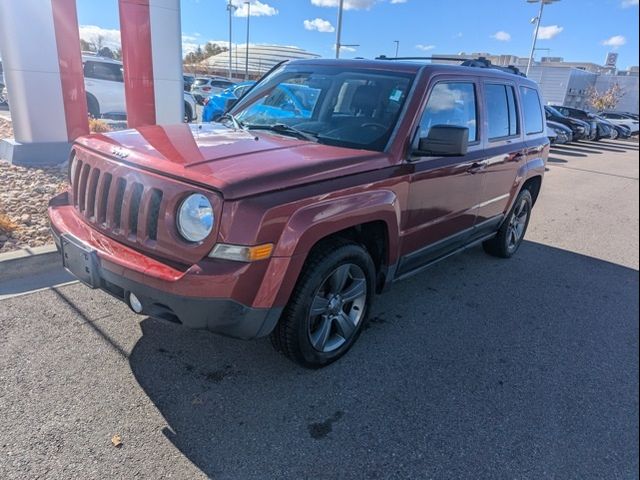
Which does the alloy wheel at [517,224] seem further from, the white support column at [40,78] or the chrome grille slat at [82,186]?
the white support column at [40,78]

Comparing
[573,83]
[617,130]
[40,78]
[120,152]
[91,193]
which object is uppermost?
[573,83]

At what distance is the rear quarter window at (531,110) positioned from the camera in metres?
5.00

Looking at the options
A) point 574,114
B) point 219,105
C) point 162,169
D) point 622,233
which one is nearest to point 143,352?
point 162,169

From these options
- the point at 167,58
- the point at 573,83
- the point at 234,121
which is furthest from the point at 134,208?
the point at 573,83

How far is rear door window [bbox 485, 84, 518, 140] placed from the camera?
420cm

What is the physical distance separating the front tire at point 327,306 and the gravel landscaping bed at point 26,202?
114 inches

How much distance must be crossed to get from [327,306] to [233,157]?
1086 millimetres

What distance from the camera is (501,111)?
14.6ft

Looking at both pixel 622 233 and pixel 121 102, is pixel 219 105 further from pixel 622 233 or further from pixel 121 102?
pixel 622 233

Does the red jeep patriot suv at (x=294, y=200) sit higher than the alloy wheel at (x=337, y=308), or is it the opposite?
the red jeep patriot suv at (x=294, y=200)

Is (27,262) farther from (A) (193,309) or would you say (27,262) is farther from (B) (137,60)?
(B) (137,60)

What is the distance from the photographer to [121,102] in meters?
12.9

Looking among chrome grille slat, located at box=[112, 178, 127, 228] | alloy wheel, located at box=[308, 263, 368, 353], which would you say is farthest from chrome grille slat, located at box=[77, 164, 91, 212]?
alloy wheel, located at box=[308, 263, 368, 353]

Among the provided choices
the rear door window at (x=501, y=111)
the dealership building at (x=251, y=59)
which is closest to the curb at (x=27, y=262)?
the rear door window at (x=501, y=111)
